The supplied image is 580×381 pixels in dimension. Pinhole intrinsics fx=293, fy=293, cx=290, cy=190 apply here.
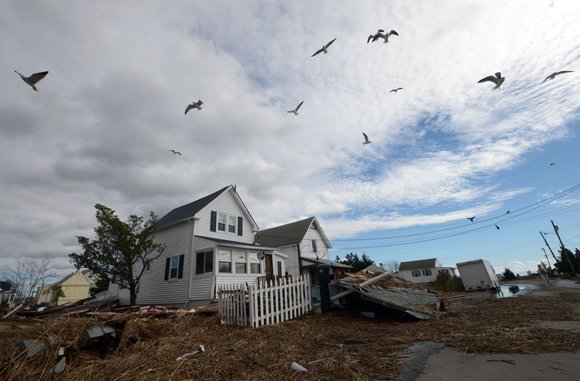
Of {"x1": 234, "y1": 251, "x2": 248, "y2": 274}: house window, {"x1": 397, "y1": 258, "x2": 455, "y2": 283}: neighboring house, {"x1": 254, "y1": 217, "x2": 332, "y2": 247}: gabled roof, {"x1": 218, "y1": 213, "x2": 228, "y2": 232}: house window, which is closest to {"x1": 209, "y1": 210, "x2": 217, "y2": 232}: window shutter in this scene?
{"x1": 218, "y1": 213, "x2": 228, "y2": 232}: house window

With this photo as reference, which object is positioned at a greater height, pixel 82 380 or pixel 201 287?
pixel 201 287

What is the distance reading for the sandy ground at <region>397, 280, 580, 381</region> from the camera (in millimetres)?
3344

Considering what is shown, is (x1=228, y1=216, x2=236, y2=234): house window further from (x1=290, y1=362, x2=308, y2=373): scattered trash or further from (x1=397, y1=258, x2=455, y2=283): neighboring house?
(x1=397, y1=258, x2=455, y2=283): neighboring house

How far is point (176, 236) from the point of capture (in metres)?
19.5

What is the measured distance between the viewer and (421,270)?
60.9 metres

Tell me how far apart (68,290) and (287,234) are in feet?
113

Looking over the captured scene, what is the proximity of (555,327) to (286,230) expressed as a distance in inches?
1105

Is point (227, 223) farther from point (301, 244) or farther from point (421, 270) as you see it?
point (421, 270)

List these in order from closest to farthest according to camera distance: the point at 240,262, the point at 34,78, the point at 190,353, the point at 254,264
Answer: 1. the point at 190,353
2. the point at 34,78
3. the point at 240,262
4. the point at 254,264

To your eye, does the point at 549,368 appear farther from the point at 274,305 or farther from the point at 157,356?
the point at 274,305

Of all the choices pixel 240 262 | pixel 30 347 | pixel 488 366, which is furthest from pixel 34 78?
pixel 240 262

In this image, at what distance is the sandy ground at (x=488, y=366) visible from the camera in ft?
11.0

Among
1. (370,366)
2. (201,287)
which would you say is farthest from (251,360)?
(201,287)

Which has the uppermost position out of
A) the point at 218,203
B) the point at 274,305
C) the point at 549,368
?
the point at 218,203
